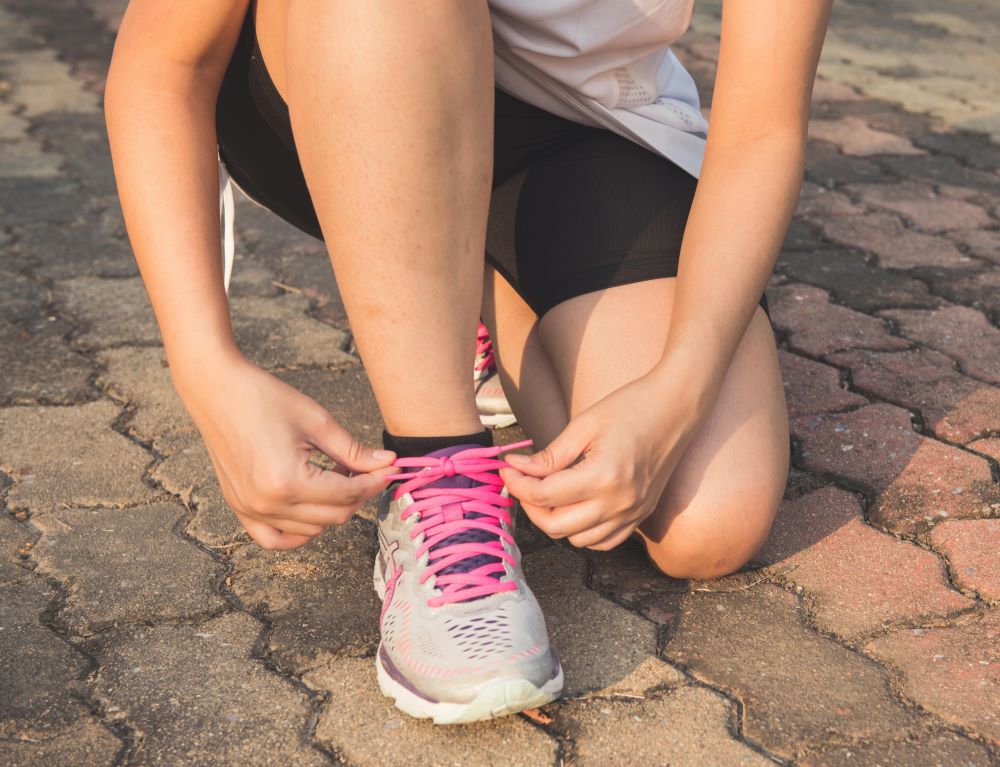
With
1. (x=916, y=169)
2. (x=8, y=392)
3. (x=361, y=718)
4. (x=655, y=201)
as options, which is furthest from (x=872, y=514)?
(x=916, y=169)

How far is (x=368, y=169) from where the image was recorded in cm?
121

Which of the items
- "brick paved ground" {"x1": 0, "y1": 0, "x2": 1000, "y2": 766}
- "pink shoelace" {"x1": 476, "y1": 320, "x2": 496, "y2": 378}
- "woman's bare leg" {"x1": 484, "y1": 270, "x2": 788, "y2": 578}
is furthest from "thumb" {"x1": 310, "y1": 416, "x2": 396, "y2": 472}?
"pink shoelace" {"x1": 476, "y1": 320, "x2": 496, "y2": 378}

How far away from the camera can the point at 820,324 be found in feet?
7.11

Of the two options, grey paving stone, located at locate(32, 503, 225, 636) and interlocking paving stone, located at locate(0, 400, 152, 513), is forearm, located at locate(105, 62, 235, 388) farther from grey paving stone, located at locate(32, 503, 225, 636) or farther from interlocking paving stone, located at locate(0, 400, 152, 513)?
interlocking paving stone, located at locate(0, 400, 152, 513)

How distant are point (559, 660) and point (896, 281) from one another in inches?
55.3

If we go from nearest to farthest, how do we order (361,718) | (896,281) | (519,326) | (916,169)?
1. (361,718)
2. (519,326)
3. (896,281)
4. (916,169)

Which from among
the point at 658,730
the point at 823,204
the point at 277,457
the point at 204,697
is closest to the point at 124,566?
the point at 204,697

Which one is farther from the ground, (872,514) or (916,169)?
(872,514)

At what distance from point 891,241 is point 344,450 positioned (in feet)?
5.61

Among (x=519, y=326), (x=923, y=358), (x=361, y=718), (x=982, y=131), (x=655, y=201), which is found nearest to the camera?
(x=361, y=718)

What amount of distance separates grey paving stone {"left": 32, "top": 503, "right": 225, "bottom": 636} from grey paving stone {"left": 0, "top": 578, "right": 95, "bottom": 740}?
0.03 meters

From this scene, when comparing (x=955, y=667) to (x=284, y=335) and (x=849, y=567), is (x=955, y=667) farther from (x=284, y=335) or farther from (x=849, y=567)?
(x=284, y=335)

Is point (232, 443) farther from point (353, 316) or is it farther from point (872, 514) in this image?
point (872, 514)

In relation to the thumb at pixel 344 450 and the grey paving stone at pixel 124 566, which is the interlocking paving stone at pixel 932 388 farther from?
the grey paving stone at pixel 124 566
